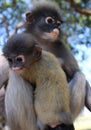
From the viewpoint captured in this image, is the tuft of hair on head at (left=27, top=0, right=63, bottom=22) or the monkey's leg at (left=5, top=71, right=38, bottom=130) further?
the tuft of hair on head at (left=27, top=0, right=63, bottom=22)

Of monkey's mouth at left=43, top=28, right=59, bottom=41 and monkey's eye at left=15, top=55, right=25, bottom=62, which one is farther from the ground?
monkey's eye at left=15, top=55, right=25, bottom=62

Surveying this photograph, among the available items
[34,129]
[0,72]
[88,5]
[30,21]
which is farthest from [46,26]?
[88,5]

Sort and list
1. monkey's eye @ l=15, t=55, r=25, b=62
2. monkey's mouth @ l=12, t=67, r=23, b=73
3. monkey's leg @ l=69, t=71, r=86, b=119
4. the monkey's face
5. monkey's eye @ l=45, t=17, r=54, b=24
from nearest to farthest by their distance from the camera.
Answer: monkey's mouth @ l=12, t=67, r=23, b=73
monkey's eye @ l=15, t=55, r=25, b=62
monkey's leg @ l=69, t=71, r=86, b=119
the monkey's face
monkey's eye @ l=45, t=17, r=54, b=24

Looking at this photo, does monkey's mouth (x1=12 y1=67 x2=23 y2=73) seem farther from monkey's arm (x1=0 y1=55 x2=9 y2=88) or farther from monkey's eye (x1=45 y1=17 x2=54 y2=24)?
monkey's eye (x1=45 y1=17 x2=54 y2=24)

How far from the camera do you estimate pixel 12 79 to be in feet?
11.8

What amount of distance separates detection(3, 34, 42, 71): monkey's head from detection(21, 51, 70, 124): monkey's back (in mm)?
92

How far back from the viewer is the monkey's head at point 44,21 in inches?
175

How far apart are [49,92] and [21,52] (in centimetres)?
48

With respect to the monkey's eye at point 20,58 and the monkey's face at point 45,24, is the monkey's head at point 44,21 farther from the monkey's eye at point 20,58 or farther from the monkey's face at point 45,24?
the monkey's eye at point 20,58

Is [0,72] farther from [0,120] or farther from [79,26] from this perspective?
[79,26]

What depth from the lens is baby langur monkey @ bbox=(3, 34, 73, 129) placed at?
11.6 feet

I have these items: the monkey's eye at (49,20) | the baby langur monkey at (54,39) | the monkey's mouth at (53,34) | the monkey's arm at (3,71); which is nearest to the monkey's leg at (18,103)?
the monkey's arm at (3,71)

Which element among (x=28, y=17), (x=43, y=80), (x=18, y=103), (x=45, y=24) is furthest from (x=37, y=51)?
(x=28, y=17)

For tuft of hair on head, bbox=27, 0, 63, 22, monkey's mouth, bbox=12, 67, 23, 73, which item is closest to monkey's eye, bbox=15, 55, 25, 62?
monkey's mouth, bbox=12, 67, 23, 73
